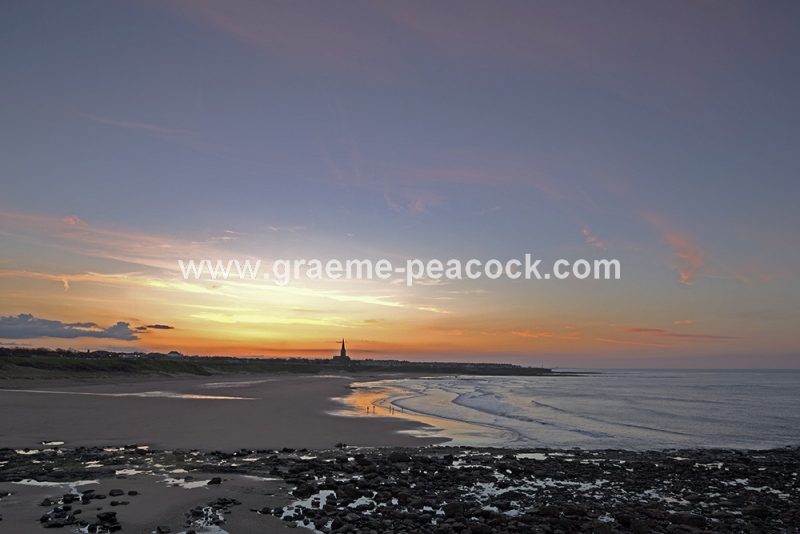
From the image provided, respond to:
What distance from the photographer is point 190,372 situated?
101 metres

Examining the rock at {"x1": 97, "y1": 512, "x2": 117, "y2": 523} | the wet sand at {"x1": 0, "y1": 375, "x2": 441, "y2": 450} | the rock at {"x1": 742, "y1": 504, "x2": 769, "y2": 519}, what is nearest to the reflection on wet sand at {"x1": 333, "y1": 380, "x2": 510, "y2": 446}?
the wet sand at {"x1": 0, "y1": 375, "x2": 441, "y2": 450}

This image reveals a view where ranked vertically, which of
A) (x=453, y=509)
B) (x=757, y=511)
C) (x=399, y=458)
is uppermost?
(x=453, y=509)

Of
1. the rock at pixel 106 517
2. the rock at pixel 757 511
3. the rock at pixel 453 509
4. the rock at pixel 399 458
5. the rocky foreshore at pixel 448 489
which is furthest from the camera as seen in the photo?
the rock at pixel 399 458

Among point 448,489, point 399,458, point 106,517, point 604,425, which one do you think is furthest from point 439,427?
point 106,517

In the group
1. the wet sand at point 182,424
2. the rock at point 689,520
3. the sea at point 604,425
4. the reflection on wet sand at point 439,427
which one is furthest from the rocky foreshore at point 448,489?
the sea at point 604,425

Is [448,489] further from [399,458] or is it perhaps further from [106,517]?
[106,517]

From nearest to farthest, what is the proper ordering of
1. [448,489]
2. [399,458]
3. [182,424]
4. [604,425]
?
1. [448,489]
2. [399,458]
3. [182,424]
4. [604,425]

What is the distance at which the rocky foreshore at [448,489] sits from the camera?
1186 centimetres

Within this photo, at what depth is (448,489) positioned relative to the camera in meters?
15.5

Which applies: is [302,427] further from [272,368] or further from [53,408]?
[272,368]

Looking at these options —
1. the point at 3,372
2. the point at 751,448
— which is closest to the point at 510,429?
the point at 751,448

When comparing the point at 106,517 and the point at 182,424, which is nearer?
the point at 106,517

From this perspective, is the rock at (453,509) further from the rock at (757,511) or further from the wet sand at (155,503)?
the rock at (757,511)

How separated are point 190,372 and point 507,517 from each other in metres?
98.3
